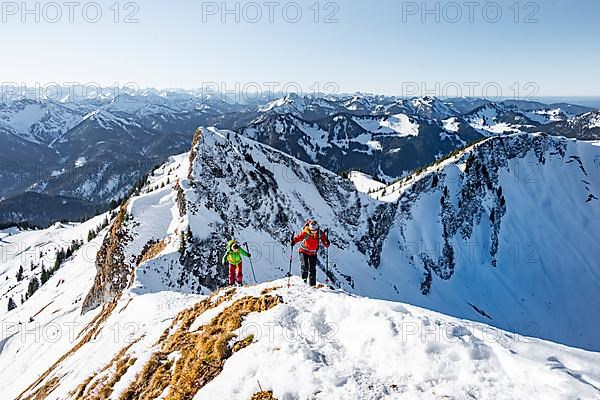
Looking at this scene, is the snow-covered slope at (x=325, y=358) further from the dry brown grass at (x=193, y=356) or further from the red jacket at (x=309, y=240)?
the red jacket at (x=309, y=240)

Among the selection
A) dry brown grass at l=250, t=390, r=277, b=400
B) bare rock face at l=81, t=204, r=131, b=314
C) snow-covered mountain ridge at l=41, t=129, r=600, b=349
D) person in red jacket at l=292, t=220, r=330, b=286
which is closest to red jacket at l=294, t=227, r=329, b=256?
person in red jacket at l=292, t=220, r=330, b=286

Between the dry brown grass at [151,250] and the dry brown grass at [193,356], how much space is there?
24.2 metres

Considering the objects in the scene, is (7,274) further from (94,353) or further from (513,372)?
(513,372)

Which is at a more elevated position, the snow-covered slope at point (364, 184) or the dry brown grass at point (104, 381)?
the dry brown grass at point (104, 381)

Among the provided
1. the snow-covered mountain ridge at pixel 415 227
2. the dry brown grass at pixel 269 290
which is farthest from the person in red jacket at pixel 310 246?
the snow-covered mountain ridge at pixel 415 227

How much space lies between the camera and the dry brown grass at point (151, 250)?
128ft

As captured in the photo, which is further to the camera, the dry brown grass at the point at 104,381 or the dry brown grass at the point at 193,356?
the dry brown grass at the point at 104,381

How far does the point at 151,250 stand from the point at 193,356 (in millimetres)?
30629

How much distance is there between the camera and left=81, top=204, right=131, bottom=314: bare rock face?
129 feet

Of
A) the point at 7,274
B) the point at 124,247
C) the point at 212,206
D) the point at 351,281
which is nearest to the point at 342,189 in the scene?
the point at 351,281

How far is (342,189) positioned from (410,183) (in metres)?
26.9

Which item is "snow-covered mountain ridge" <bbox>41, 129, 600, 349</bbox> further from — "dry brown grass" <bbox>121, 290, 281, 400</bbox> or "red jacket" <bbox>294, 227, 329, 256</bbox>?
"dry brown grass" <bbox>121, 290, 281, 400</bbox>

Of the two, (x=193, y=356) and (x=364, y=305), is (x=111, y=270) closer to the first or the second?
(x=193, y=356)

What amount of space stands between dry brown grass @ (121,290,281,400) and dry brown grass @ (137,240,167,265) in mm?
24184
